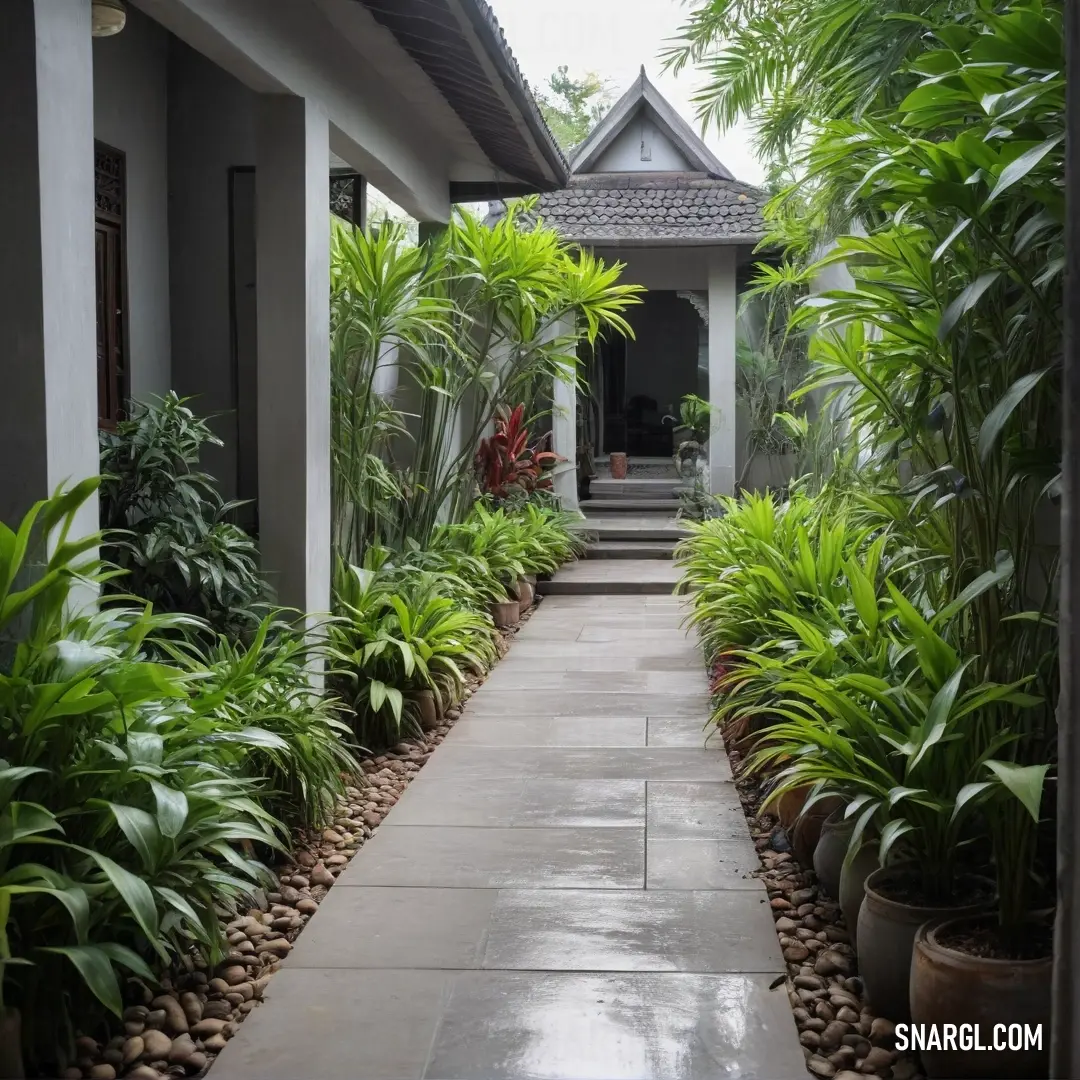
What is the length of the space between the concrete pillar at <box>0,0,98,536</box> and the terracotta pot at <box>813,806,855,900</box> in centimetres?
221

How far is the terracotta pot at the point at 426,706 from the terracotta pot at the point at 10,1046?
3.27m

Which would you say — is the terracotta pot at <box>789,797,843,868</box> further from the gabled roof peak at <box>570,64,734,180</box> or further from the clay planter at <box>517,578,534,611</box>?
the gabled roof peak at <box>570,64,734,180</box>

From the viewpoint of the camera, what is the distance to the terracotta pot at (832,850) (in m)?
3.48

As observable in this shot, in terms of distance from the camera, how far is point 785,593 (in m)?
4.96

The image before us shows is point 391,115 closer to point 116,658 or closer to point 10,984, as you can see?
point 116,658

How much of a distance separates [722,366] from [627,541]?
76.3 inches

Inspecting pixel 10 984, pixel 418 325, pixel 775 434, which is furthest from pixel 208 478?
pixel 775 434

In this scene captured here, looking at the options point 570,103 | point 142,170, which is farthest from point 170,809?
Answer: point 570,103

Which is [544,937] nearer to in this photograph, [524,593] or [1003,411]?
[1003,411]

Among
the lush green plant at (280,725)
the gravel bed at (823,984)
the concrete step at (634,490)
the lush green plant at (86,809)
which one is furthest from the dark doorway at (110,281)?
the concrete step at (634,490)

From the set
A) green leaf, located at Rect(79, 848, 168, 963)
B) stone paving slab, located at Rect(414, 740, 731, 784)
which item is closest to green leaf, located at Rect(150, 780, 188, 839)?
green leaf, located at Rect(79, 848, 168, 963)

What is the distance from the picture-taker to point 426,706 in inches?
228

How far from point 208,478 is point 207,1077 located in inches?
109

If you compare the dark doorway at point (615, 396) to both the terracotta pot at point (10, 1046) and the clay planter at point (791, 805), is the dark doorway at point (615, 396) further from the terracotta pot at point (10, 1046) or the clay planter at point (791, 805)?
the terracotta pot at point (10, 1046)
